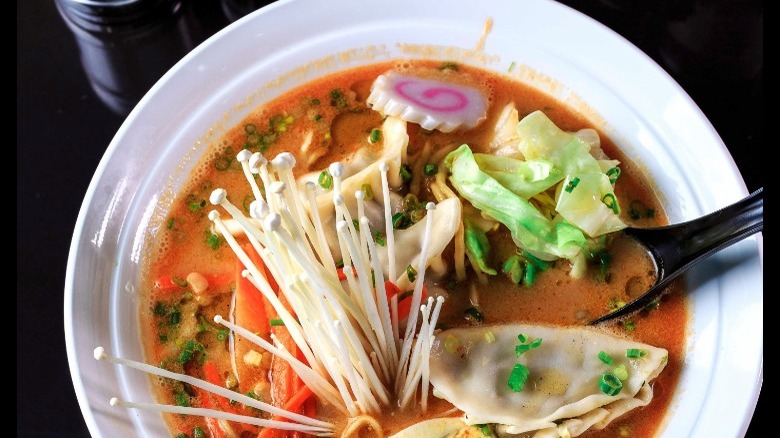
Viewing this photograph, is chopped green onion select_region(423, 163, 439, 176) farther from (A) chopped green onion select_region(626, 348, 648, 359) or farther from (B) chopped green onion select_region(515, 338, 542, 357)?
(A) chopped green onion select_region(626, 348, 648, 359)

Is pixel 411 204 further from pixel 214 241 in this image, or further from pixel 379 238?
pixel 214 241

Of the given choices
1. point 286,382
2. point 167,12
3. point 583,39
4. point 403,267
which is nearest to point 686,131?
point 583,39

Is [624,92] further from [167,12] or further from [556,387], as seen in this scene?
[167,12]

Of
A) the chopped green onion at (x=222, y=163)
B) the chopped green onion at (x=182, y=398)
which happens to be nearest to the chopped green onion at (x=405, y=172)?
the chopped green onion at (x=222, y=163)

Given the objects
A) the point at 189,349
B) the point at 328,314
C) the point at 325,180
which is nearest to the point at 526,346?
the point at 328,314

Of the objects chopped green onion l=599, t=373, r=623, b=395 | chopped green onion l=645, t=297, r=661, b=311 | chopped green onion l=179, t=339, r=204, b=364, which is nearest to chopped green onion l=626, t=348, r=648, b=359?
chopped green onion l=599, t=373, r=623, b=395

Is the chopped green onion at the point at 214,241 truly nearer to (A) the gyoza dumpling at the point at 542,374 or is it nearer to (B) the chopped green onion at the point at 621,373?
(A) the gyoza dumpling at the point at 542,374
